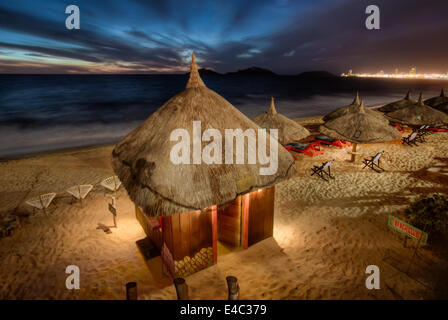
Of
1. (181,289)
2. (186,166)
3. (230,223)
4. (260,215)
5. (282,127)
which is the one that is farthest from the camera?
(282,127)

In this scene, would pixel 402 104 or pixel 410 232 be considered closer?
pixel 410 232

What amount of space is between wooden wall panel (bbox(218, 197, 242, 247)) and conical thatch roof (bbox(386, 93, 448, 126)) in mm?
14552

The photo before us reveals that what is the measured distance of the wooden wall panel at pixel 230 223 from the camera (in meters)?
5.46

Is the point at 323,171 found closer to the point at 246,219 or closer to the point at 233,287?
the point at 246,219

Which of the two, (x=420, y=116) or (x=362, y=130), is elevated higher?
(x=420, y=116)

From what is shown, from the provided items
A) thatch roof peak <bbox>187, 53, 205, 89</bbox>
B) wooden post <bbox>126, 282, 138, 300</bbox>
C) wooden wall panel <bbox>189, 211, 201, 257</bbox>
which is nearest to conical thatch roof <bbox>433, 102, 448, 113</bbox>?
thatch roof peak <bbox>187, 53, 205, 89</bbox>

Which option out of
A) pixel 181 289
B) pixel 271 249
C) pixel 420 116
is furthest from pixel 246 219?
pixel 420 116

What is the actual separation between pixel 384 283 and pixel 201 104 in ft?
16.2

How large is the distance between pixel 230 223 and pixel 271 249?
113cm

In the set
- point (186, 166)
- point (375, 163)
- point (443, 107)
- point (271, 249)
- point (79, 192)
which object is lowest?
point (271, 249)

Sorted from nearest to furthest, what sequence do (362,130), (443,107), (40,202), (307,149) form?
→ 1. (40,202)
2. (362,130)
3. (307,149)
4. (443,107)

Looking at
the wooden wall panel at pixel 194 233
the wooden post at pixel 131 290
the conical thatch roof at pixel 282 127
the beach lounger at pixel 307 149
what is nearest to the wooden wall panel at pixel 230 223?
the wooden wall panel at pixel 194 233

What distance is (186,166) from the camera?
4.04 meters

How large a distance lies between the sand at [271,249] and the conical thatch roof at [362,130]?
5.36 ft
